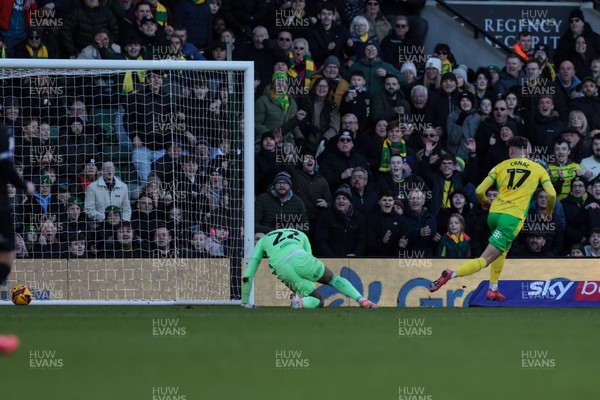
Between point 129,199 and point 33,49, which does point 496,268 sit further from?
point 33,49

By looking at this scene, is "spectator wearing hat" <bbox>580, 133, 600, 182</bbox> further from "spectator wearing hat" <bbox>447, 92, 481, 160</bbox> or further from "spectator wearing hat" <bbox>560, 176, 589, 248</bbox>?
"spectator wearing hat" <bbox>447, 92, 481, 160</bbox>

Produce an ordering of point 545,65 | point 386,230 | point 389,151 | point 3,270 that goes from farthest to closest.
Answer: point 545,65 < point 389,151 < point 386,230 < point 3,270

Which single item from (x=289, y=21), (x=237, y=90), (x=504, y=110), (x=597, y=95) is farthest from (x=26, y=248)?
(x=597, y=95)

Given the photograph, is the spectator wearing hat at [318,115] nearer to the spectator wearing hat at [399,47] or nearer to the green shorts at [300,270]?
the spectator wearing hat at [399,47]

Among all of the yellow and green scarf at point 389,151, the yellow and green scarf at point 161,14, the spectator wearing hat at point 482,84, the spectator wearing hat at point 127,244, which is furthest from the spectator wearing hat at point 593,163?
the spectator wearing hat at point 127,244

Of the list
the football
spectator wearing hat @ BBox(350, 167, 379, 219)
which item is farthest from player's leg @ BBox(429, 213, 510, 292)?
the football

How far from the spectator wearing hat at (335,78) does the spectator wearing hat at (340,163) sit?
0.91 metres

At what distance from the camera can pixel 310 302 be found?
15.4m

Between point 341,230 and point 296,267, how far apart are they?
3.25m

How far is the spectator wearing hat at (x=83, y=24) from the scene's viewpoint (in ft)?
61.9

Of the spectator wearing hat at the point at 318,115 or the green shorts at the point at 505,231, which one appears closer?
the green shorts at the point at 505,231

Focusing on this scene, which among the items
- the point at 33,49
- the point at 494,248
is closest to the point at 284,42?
the point at 33,49

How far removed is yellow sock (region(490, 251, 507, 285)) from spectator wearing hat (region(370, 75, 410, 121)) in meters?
3.65

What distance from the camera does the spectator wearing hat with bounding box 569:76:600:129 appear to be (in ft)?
68.6
